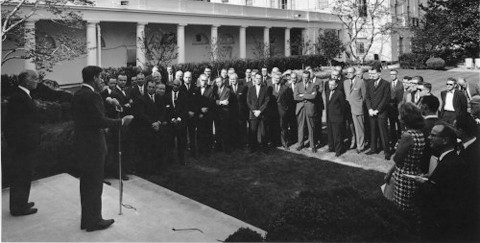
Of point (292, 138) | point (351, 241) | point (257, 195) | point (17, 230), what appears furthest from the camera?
point (292, 138)

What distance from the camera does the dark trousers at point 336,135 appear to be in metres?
8.84

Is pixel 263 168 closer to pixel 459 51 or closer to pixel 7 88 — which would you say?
pixel 7 88

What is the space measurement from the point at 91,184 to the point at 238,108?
5.35 m

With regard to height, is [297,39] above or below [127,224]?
above

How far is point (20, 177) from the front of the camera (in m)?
4.74

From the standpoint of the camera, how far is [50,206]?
15.6 ft

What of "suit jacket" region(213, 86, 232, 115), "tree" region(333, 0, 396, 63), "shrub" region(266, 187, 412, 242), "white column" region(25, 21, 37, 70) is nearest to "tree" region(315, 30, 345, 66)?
"tree" region(333, 0, 396, 63)

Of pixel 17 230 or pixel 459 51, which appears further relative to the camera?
pixel 459 51

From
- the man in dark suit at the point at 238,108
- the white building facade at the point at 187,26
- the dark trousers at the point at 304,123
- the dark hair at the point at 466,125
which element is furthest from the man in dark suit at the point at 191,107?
the dark hair at the point at 466,125

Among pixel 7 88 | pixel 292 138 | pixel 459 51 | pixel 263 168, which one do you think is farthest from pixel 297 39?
pixel 7 88

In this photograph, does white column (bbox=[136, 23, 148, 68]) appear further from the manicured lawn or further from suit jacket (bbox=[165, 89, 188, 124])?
the manicured lawn

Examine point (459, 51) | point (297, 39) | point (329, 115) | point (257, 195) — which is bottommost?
point (257, 195)

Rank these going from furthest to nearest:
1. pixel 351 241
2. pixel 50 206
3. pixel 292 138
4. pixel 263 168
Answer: pixel 292 138 < pixel 263 168 < pixel 50 206 < pixel 351 241

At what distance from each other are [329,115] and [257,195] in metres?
3.56
